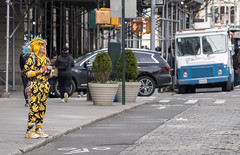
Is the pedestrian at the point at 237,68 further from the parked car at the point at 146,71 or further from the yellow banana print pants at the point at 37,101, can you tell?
the yellow banana print pants at the point at 37,101

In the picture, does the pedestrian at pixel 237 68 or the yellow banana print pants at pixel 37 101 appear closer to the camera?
the yellow banana print pants at pixel 37 101

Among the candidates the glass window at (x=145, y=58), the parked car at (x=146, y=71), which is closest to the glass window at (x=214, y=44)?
the parked car at (x=146, y=71)

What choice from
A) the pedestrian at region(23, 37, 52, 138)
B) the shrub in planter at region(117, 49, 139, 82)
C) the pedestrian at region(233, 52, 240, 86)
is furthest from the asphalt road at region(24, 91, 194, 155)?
the pedestrian at region(233, 52, 240, 86)

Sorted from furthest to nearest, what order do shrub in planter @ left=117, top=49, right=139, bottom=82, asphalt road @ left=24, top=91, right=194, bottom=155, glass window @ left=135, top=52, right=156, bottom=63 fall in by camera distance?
glass window @ left=135, top=52, right=156, bottom=63 → shrub in planter @ left=117, top=49, right=139, bottom=82 → asphalt road @ left=24, top=91, right=194, bottom=155

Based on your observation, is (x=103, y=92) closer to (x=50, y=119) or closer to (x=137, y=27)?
(x=50, y=119)

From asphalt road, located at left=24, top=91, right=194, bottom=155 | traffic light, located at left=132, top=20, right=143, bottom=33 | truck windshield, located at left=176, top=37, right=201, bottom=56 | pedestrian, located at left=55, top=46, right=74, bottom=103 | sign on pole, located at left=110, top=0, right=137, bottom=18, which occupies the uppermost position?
traffic light, located at left=132, top=20, right=143, bottom=33

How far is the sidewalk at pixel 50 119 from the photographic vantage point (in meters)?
10.6

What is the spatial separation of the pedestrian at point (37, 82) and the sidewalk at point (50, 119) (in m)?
0.25

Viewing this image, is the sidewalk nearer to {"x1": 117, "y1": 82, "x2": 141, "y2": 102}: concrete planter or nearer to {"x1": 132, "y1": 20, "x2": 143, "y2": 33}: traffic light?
{"x1": 117, "y1": 82, "x2": 141, "y2": 102}: concrete planter

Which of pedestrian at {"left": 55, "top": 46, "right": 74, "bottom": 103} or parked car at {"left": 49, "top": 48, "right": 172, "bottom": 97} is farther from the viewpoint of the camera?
parked car at {"left": 49, "top": 48, "right": 172, "bottom": 97}

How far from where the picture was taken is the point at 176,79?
3120cm

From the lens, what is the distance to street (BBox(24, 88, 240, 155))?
10281 mm

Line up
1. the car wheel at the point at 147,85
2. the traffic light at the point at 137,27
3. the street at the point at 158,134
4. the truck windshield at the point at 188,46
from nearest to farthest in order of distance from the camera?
the street at the point at 158,134, the car wheel at the point at 147,85, the truck windshield at the point at 188,46, the traffic light at the point at 137,27

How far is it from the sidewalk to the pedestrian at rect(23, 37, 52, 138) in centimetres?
25
